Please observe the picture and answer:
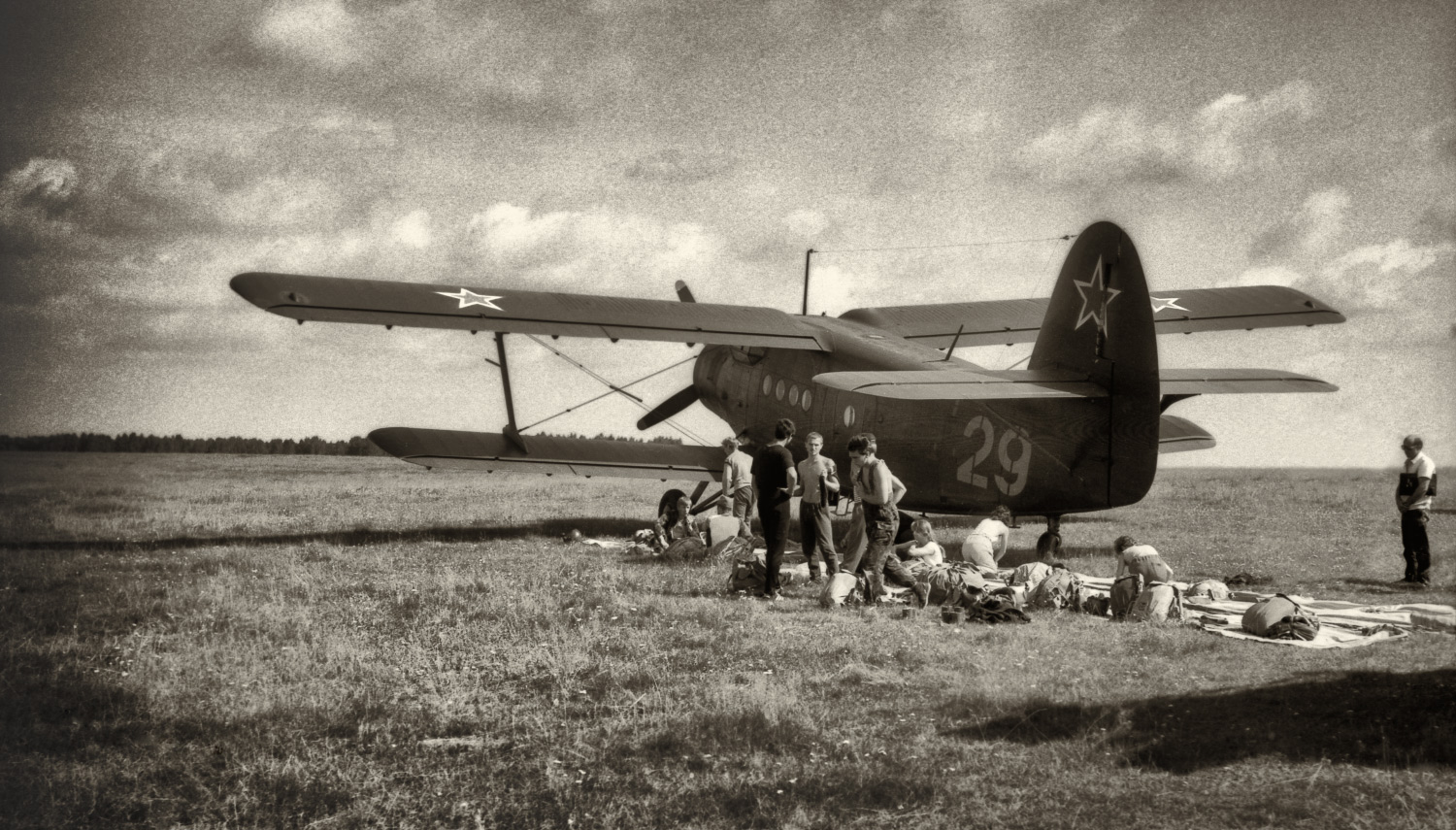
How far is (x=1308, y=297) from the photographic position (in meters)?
14.2

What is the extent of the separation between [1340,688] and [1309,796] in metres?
1.88

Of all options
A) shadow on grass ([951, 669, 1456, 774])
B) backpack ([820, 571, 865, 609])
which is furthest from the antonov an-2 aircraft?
shadow on grass ([951, 669, 1456, 774])

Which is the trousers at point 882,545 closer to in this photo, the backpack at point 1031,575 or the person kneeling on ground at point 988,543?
the person kneeling on ground at point 988,543

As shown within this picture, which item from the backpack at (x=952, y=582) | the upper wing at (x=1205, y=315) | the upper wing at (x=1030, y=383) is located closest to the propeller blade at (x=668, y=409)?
the upper wing at (x=1205, y=315)

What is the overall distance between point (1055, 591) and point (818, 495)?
2354 millimetres

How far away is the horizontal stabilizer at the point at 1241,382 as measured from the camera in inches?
412

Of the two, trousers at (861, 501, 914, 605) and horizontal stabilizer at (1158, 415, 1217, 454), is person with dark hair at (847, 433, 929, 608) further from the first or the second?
horizontal stabilizer at (1158, 415, 1217, 454)

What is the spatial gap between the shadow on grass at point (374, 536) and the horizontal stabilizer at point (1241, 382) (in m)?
8.43

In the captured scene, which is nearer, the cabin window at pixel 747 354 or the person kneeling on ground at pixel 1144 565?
the person kneeling on ground at pixel 1144 565

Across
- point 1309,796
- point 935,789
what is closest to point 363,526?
point 935,789

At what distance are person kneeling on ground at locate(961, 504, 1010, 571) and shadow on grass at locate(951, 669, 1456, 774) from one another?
4574mm

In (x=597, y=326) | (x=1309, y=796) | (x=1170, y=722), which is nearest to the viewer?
(x=1309, y=796)

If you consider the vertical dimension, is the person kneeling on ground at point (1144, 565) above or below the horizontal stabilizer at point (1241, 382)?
below

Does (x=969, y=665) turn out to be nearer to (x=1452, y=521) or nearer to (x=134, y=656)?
(x=1452, y=521)
